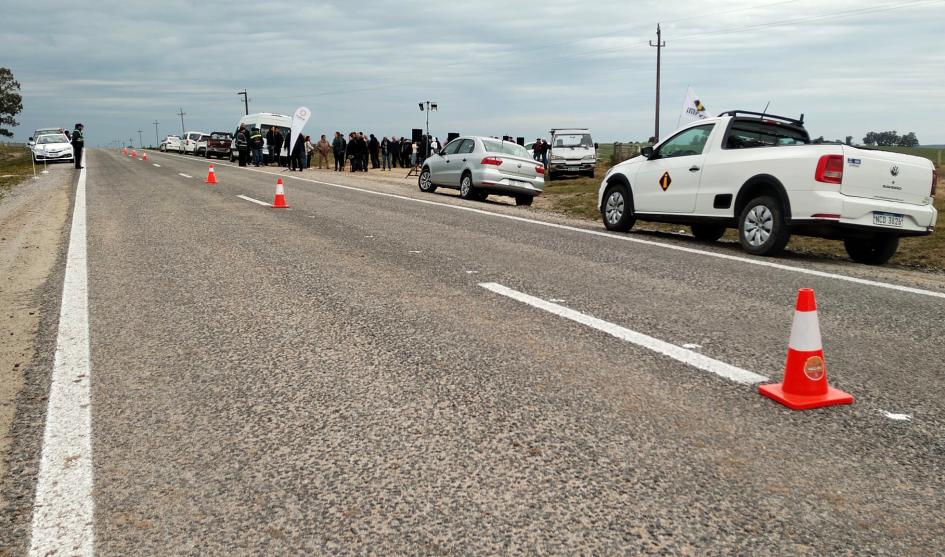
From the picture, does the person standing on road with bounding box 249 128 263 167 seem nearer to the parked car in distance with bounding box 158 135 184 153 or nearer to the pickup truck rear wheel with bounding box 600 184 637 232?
the pickup truck rear wheel with bounding box 600 184 637 232

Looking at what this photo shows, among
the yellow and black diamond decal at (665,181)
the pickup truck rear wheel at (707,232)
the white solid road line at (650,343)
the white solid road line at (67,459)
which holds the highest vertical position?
the yellow and black diamond decal at (665,181)

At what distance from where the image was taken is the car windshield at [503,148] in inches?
730

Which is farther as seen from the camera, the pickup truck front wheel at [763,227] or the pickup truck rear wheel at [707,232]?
the pickup truck rear wheel at [707,232]

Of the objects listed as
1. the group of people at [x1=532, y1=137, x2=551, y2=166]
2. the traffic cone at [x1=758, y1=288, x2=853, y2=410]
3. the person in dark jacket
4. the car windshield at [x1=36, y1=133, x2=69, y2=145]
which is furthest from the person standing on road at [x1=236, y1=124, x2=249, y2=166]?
the traffic cone at [x1=758, y1=288, x2=853, y2=410]

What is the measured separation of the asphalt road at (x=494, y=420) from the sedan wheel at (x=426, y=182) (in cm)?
1404

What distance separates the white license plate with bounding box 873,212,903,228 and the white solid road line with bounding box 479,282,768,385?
15.3 feet

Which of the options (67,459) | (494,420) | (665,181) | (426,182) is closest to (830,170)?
(665,181)

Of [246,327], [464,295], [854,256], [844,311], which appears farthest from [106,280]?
[854,256]

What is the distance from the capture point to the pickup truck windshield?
9.73 metres

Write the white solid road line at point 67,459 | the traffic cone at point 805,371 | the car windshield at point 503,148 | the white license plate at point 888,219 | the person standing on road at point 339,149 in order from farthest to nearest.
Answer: the person standing on road at point 339,149 < the car windshield at point 503,148 < the white license plate at point 888,219 < the traffic cone at point 805,371 < the white solid road line at point 67,459

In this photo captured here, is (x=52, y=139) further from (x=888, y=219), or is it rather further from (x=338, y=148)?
(x=888, y=219)

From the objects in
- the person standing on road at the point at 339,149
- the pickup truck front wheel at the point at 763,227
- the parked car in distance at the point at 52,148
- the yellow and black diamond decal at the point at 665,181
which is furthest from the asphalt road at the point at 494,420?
the parked car in distance at the point at 52,148

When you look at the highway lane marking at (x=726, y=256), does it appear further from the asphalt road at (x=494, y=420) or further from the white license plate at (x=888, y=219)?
the white license plate at (x=888, y=219)

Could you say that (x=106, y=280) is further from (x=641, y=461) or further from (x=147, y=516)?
(x=641, y=461)
